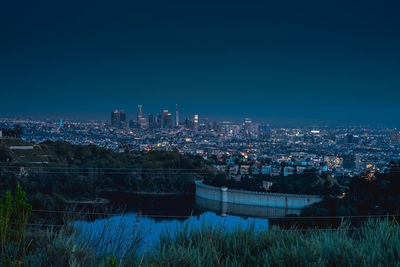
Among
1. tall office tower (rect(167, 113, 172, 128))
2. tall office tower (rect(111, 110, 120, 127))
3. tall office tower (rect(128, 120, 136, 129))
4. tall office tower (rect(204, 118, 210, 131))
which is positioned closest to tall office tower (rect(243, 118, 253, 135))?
tall office tower (rect(204, 118, 210, 131))

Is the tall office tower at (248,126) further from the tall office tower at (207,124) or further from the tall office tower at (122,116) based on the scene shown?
the tall office tower at (122,116)

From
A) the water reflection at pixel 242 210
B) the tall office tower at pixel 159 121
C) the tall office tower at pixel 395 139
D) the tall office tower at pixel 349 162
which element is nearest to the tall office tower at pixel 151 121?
the tall office tower at pixel 159 121


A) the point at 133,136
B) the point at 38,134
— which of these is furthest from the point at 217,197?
the point at 133,136

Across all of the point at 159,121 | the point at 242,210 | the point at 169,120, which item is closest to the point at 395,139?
the point at 242,210

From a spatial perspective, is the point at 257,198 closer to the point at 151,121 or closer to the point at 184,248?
the point at 184,248

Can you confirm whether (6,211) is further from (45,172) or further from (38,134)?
(38,134)

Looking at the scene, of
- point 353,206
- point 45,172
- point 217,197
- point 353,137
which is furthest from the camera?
point 353,137

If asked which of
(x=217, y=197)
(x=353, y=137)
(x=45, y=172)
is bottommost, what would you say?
(x=217, y=197)
